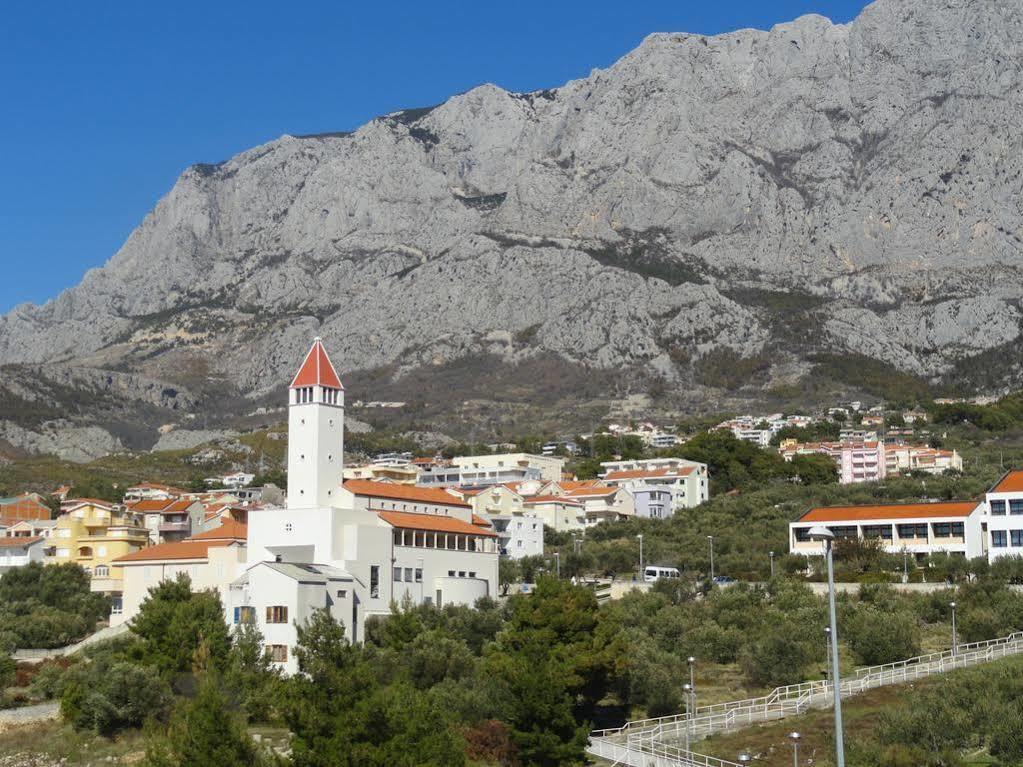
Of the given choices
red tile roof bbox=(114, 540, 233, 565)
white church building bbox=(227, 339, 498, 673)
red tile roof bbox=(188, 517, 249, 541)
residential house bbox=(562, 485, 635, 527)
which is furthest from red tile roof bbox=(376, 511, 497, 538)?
residential house bbox=(562, 485, 635, 527)

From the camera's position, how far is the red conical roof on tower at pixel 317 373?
7588 cm

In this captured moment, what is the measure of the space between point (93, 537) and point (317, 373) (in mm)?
24639

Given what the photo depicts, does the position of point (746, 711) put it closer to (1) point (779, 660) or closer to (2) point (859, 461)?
(1) point (779, 660)

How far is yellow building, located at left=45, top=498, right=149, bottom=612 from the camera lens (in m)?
90.6

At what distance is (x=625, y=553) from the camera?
87500 mm

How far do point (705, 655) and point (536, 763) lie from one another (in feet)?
56.5

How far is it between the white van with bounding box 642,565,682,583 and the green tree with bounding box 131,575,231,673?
86.2 ft

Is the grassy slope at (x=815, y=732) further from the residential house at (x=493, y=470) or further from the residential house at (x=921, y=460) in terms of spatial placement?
the residential house at (x=493, y=470)

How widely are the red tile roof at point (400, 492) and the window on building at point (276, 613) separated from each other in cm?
1445

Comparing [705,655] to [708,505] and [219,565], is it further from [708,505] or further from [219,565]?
[708,505]

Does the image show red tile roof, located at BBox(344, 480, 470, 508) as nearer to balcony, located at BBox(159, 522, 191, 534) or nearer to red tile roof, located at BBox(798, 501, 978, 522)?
balcony, located at BBox(159, 522, 191, 534)

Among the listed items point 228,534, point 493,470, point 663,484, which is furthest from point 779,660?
point 493,470

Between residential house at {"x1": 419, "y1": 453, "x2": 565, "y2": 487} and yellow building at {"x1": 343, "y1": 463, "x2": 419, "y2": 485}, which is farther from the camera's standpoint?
residential house at {"x1": 419, "y1": 453, "x2": 565, "y2": 487}

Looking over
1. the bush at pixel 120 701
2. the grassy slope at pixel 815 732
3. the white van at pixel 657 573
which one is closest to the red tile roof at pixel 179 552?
the bush at pixel 120 701
